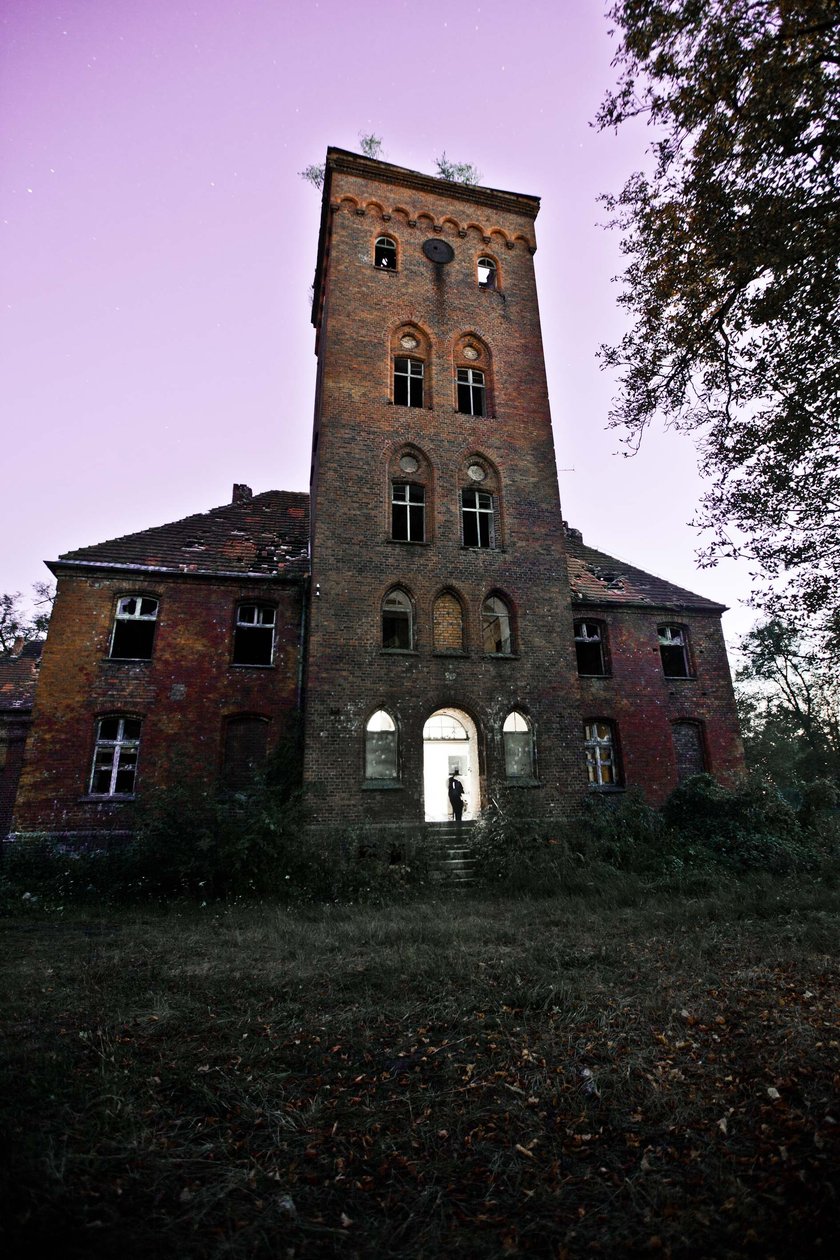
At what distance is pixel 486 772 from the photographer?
13.0 m

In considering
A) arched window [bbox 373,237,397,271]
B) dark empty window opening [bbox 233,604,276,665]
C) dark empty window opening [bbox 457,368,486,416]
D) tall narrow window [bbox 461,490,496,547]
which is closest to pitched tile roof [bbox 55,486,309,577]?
dark empty window opening [bbox 233,604,276,665]

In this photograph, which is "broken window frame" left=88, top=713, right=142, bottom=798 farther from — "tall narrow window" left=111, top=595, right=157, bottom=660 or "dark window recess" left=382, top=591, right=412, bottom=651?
"dark window recess" left=382, top=591, right=412, bottom=651

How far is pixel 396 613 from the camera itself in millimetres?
14031

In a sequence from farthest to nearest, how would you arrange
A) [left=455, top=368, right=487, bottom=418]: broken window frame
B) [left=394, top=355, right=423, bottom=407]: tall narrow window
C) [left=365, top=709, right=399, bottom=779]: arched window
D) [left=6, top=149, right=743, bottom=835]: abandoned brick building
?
[left=455, top=368, right=487, bottom=418]: broken window frame
[left=394, top=355, right=423, bottom=407]: tall narrow window
[left=6, top=149, right=743, bottom=835]: abandoned brick building
[left=365, top=709, right=399, bottom=779]: arched window

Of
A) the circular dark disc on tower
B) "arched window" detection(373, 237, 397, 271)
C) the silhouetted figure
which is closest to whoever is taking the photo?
the silhouetted figure

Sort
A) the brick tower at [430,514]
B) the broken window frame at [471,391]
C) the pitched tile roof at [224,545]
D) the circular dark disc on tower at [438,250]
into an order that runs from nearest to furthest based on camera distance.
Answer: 1. the brick tower at [430,514]
2. the pitched tile roof at [224,545]
3. the broken window frame at [471,391]
4. the circular dark disc on tower at [438,250]

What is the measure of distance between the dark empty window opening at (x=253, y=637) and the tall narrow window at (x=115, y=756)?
9.37ft

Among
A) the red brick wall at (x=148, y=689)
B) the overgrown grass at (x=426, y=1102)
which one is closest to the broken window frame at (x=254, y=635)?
the red brick wall at (x=148, y=689)

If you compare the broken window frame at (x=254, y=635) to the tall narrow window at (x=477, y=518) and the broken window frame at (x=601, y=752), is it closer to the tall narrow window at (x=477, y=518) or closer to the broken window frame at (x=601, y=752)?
the tall narrow window at (x=477, y=518)

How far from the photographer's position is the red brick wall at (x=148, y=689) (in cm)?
1304

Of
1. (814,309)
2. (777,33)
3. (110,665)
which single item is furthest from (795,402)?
(110,665)

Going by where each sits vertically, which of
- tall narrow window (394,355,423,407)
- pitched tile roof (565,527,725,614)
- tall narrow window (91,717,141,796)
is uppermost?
tall narrow window (394,355,423,407)

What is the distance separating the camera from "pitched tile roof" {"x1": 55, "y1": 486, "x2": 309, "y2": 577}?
14836mm

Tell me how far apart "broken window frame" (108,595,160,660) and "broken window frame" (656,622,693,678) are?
14.1 metres
